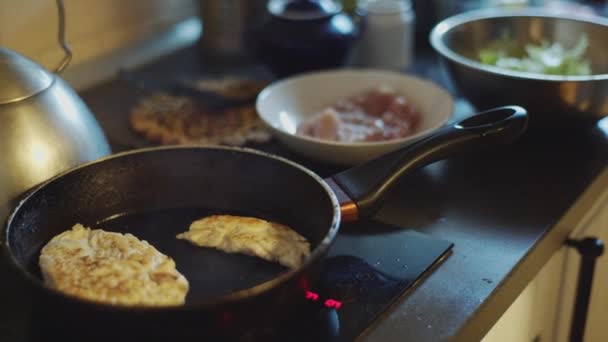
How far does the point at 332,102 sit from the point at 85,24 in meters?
0.44

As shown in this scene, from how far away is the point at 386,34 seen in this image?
1.30m

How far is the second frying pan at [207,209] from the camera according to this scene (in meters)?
0.59

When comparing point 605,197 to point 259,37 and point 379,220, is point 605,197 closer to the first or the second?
point 379,220

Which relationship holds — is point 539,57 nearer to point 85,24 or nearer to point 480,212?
point 480,212

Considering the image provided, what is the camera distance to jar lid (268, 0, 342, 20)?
4.01ft

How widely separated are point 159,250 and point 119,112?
449mm

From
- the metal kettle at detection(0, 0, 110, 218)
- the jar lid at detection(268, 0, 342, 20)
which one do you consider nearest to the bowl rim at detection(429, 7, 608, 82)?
the jar lid at detection(268, 0, 342, 20)

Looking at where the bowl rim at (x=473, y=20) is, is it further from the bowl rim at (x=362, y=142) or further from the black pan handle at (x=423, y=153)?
the black pan handle at (x=423, y=153)

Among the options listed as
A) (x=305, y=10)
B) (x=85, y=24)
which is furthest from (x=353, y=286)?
(x=85, y=24)

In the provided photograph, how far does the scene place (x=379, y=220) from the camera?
89cm

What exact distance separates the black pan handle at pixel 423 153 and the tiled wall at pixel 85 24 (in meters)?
0.61

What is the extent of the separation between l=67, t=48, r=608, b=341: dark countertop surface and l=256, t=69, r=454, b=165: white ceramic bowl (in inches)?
1.7

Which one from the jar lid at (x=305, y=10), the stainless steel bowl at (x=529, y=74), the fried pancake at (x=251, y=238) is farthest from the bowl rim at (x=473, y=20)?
the fried pancake at (x=251, y=238)

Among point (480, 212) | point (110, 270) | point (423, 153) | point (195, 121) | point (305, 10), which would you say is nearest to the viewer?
point (110, 270)
